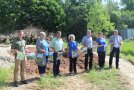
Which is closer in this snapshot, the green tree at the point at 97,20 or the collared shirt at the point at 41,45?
the collared shirt at the point at 41,45

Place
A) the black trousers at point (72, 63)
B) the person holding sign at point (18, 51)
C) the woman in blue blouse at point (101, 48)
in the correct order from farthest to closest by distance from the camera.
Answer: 1. the woman in blue blouse at point (101, 48)
2. the black trousers at point (72, 63)
3. the person holding sign at point (18, 51)

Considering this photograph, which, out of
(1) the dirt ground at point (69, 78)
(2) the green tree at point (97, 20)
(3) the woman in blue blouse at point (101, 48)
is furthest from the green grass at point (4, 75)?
(2) the green tree at point (97, 20)

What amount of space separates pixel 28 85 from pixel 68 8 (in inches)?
1523

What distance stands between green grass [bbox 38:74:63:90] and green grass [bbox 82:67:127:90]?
1315 millimetres

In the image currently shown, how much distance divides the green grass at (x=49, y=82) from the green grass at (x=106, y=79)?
1315mm

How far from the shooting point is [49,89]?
1316 cm

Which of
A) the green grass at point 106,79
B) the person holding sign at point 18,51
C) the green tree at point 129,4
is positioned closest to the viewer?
the person holding sign at point 18,51

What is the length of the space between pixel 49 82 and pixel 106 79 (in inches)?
97.7

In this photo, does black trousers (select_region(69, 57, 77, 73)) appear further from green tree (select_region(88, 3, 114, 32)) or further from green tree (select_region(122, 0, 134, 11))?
green tree (select_region(122, 0, 134, 11))

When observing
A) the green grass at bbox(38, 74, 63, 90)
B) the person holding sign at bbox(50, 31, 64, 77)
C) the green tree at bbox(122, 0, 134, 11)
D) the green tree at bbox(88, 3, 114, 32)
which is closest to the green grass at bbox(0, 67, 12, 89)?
the green grass at bbox(38, 74, 63, 90)

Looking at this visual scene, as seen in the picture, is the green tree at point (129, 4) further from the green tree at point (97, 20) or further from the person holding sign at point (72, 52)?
the person holding sign at point (72, 52)

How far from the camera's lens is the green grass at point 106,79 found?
1394 cm

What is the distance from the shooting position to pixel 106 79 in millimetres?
14977

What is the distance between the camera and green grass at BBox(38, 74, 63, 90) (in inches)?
525
